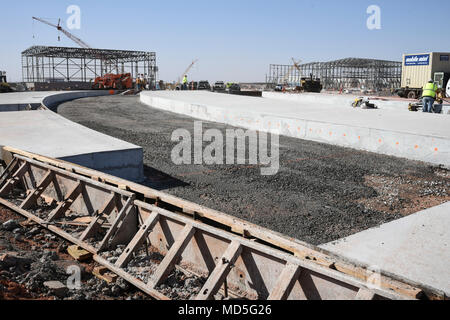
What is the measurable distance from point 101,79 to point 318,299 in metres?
49.0

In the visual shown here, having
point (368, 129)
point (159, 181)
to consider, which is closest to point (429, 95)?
point (368, 129)

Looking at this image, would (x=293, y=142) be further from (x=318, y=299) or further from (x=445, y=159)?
(x=318, y=299)

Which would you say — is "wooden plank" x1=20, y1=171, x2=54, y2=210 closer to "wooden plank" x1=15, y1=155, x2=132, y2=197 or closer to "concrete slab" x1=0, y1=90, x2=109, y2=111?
"wooden plank" x1=15, y1=155, x2=132, y2=197

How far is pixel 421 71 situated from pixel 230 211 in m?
34.8

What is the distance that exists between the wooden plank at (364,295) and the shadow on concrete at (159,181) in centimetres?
510

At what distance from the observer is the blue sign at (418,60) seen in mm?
35072

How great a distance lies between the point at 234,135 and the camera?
13648mm

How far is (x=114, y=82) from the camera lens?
48.1 metres

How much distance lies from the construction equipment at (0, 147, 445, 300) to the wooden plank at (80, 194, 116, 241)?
1 cm

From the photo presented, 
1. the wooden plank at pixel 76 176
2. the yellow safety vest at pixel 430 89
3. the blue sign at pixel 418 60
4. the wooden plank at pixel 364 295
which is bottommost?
the wooden plank at pixel 364 295

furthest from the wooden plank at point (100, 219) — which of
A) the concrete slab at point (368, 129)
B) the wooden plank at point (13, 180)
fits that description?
the concrete slab at point (368, 129)

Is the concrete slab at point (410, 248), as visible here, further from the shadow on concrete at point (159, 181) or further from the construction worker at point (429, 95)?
the construction worker at point (429, 95)

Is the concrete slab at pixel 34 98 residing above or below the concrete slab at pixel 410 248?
above
